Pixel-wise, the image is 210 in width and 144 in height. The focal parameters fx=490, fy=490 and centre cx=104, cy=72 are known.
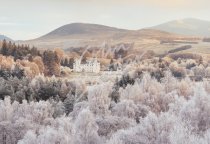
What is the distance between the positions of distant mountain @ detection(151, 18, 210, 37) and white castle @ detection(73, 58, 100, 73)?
21514mm

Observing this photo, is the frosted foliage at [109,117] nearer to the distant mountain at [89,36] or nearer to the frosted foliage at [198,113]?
the frosted foliage at [198,113]

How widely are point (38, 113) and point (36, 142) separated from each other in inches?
501

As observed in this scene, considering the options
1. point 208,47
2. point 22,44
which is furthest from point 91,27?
point 208,47

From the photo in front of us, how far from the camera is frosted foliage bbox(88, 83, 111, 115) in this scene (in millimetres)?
40881

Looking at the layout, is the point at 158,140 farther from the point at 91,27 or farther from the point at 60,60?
the point at 91,27

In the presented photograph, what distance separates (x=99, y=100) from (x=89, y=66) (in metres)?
27.8

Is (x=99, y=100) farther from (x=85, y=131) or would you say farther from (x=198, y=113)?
(x=198, y=113)

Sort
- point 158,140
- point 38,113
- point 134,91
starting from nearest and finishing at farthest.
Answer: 1. point 158,140
2. point 38,113
3. point 134,91

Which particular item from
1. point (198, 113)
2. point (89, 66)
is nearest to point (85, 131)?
point (198, 113)

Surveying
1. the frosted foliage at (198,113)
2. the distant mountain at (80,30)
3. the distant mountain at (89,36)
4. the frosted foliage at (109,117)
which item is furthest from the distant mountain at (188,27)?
the frosted foliage at (198,113)

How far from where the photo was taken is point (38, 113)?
39062 millimetres

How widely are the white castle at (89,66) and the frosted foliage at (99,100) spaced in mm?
21873

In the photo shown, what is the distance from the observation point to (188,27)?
88.9 m

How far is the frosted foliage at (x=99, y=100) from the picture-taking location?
4088 cm
